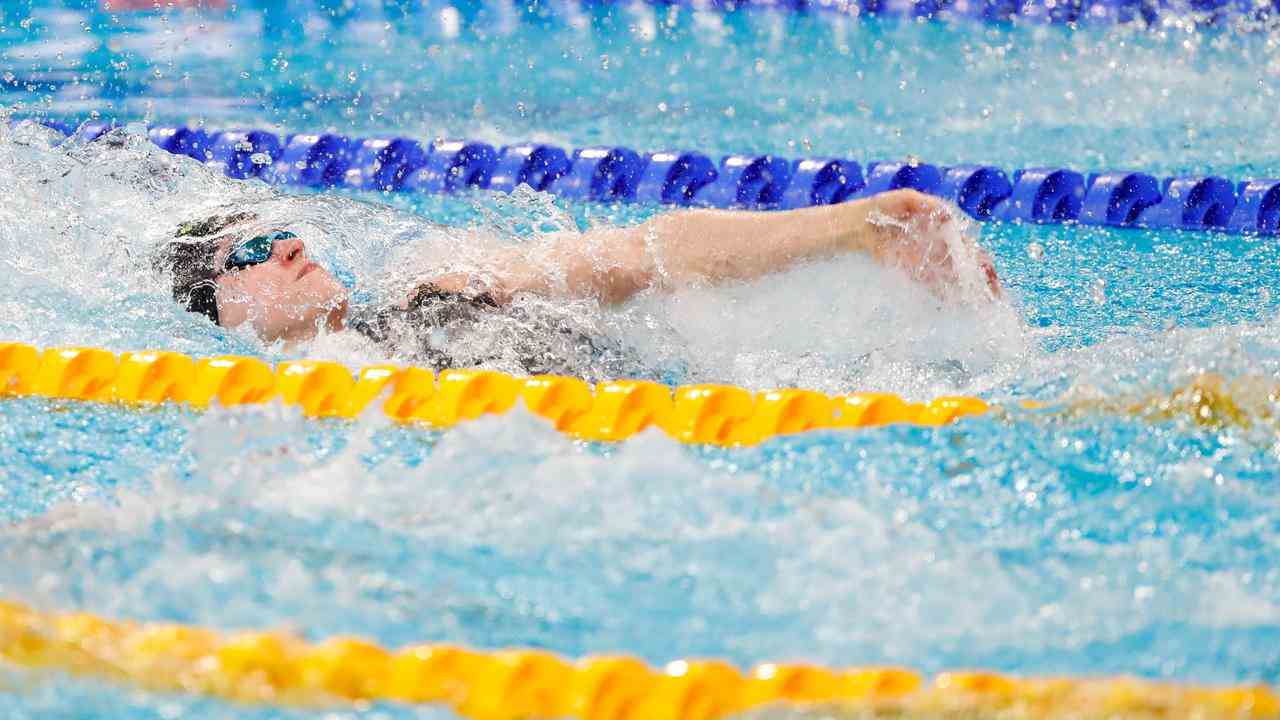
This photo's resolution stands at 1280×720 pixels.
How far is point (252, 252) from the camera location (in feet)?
9.74

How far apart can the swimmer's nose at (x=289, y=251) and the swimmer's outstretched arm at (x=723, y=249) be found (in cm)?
29

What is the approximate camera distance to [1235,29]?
22.1ft

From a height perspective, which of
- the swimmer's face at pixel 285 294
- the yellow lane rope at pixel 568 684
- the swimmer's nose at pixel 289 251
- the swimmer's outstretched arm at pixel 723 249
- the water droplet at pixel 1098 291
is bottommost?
the yellow lane rope at pixel 568 684

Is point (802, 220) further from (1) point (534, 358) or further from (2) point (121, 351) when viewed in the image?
(2) point (121, 351)

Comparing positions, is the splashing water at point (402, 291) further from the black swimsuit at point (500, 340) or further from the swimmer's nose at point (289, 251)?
the swimmer's nose at point (289, 251)

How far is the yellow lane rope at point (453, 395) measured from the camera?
262 centimetres

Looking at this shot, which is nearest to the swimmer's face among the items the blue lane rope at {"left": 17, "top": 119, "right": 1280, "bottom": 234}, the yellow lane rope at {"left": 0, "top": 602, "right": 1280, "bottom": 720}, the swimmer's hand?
the swimmer's hand

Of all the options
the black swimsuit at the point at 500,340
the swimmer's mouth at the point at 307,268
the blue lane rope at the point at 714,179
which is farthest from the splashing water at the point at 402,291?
Answer: the blue lane rope at the point at 714,179

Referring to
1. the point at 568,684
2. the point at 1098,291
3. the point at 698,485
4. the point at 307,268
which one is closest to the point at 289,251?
the point at 307,268

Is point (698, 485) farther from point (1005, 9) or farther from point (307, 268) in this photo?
point (1005, 9)

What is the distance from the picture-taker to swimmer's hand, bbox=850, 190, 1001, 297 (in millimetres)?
2602

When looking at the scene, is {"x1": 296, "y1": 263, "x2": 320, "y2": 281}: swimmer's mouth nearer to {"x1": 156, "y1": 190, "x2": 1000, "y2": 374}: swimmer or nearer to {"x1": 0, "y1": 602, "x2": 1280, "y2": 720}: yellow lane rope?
{"x1": 156, "y1": 190, "x2": 1000, "y2": 374}: swimmer

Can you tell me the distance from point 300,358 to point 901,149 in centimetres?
283

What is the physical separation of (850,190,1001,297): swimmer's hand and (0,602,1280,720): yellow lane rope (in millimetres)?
1040
